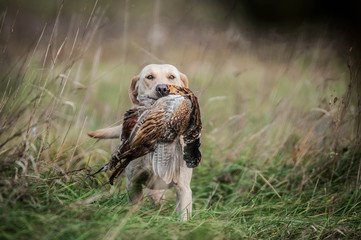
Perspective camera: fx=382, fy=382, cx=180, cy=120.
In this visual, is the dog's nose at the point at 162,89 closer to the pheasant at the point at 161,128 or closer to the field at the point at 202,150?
the pheasant at the point at 161,128

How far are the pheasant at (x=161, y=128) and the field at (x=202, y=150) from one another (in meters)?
0.34

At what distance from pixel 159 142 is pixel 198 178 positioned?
1696 millimetres

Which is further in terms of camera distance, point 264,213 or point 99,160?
point 99,160

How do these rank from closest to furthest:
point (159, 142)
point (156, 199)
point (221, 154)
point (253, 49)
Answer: point (159, 142), point (156, 199), point (221, 154), point (253, 49)

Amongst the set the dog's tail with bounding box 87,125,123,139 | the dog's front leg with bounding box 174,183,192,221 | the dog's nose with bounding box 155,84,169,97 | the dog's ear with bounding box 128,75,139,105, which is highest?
the dog's nose with bounding box 155,84,169,97

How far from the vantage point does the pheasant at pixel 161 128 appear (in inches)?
86.4

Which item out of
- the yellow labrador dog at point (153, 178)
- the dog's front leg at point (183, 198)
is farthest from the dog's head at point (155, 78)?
the dog's front leg at point (183, 198)

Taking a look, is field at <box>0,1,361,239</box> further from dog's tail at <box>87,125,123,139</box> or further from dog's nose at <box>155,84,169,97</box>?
dog's nose at <box>155,84,169,97</box>

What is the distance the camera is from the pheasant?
2.19 metres

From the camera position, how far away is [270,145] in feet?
14.4

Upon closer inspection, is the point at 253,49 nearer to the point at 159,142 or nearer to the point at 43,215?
the point at 159,142

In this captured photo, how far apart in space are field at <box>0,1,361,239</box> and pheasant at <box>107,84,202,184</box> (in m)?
0.34

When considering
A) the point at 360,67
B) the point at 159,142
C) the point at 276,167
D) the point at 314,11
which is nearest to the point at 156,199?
the point at 159,142

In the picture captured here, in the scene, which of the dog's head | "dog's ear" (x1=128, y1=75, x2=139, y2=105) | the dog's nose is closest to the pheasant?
the dog's nose
